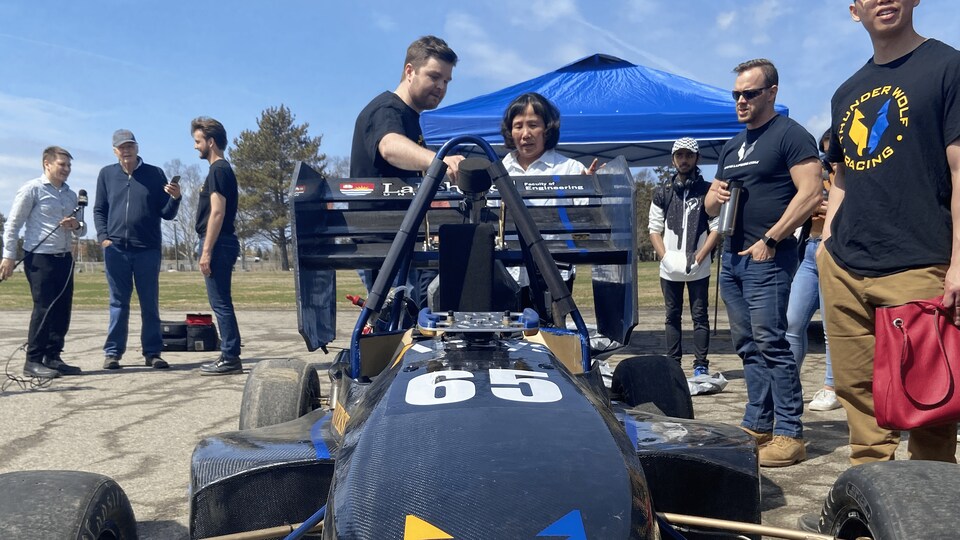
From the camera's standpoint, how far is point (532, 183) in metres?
3.98

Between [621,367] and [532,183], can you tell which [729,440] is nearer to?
[621,367]

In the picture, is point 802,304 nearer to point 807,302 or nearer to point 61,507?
point 807,302

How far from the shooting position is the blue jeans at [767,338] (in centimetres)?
395

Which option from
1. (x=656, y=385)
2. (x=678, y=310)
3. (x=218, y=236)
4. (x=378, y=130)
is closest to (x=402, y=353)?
(x=656, y=385)

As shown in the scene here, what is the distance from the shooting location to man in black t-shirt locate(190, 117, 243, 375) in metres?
7.02

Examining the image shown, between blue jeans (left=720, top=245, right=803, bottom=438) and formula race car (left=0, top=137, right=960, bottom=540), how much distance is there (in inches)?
27.2

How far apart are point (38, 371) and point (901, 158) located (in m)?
6.36

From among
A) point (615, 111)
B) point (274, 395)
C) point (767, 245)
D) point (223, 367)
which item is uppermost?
point (615, 111)

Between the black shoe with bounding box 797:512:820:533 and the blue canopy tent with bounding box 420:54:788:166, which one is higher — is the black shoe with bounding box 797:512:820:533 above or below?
below

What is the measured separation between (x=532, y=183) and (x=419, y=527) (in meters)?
2.63

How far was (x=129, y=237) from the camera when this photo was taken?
7.38 meters

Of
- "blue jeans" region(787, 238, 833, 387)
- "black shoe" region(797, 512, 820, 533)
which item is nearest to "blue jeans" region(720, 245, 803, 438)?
"blue jeans" region(787, 238, 833, 387)

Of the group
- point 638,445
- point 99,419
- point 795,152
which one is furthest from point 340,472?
point 99,419

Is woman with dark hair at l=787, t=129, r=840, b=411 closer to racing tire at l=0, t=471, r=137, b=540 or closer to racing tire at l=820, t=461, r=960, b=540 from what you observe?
racing tire at l=820, t=461, r=960, b=540
